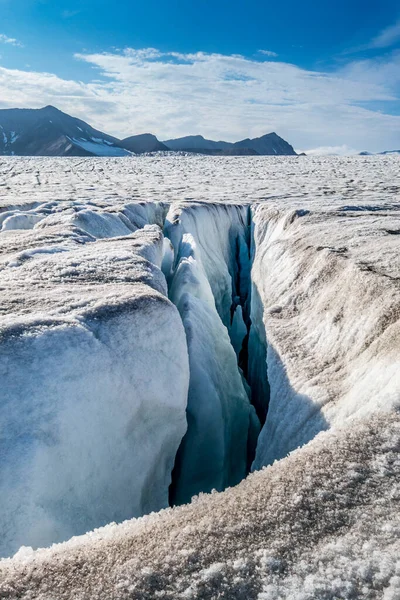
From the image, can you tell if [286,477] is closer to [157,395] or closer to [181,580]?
[181,580]

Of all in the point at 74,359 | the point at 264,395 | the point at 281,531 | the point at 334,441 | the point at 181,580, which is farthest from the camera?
the point at 264,395

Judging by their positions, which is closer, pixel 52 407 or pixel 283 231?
pixel 52 407

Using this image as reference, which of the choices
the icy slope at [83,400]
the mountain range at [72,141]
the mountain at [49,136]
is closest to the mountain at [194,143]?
the mountain range at [72,141]

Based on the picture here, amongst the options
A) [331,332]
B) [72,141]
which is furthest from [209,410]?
[72,141]

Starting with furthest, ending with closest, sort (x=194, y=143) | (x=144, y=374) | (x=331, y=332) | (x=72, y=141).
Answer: (x=194, y=143) → (x=72, y=141) → (x=331, y=332) → (x=144, y=374)

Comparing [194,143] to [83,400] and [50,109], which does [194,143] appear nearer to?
[50,109]

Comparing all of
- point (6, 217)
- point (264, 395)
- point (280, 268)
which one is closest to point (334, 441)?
point (264, 395)
